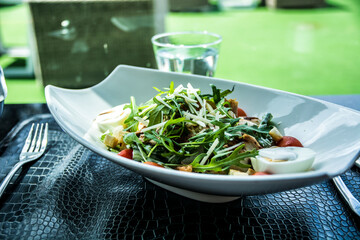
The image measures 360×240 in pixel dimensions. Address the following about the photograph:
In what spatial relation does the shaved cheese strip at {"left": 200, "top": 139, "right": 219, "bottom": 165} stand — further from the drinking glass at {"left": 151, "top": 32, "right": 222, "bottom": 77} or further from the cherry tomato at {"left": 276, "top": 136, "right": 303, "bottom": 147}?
the drinking glass at {"left": 151, "top": 32, "right": 222, "bottom": 77}

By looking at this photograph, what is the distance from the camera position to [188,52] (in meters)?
1.35

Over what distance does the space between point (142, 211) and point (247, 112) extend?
507 millimetres

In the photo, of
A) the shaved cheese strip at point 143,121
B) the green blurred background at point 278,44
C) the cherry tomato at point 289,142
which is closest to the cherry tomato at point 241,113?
the cherry tomato at point 289,142

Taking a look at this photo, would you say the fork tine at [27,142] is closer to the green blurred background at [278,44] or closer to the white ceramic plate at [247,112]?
the white ceramic plate at [247,112]

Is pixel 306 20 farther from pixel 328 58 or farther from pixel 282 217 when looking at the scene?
pixel 282 217

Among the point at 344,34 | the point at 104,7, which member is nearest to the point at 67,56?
the point at 104,7

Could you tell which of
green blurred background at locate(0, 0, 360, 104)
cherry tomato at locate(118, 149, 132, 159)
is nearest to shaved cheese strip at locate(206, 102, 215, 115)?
cherry tomato at locate(118, 149, 132, 159)

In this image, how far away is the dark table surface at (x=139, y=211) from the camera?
2.41 ft

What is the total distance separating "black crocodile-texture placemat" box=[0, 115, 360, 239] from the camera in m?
0.73

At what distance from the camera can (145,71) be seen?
129 cm

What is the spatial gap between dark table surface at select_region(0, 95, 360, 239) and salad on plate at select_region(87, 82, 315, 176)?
0.07 metres

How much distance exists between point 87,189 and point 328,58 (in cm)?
513

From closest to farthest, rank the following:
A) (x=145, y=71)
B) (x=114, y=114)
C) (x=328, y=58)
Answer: (x=114, y=114)
(x=145, y=71)
(x=328, y=58)

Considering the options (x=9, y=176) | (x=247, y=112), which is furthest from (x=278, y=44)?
(x=9, y=176)
